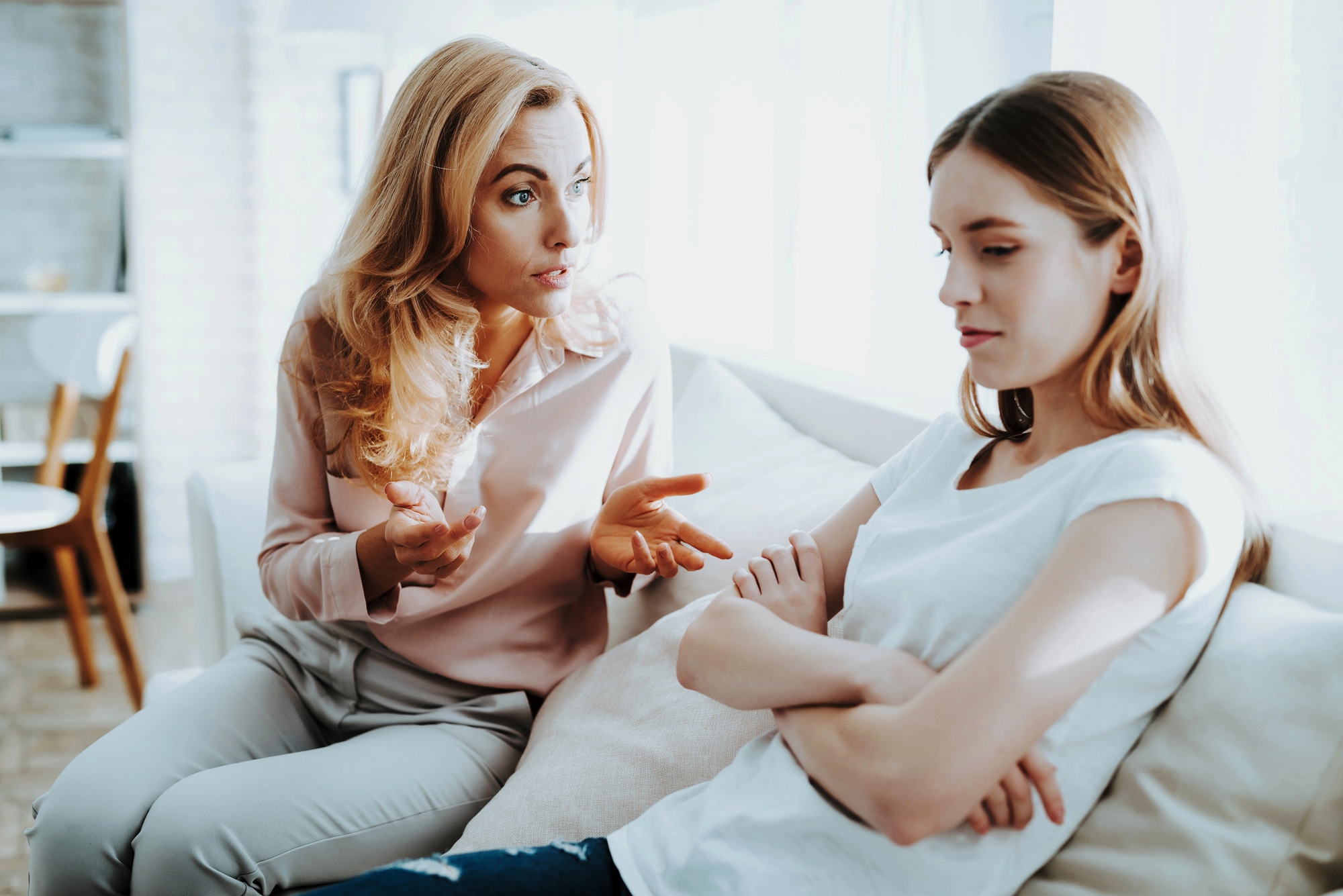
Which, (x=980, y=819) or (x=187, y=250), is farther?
(x=187, y=250)

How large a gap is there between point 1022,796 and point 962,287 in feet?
1.28

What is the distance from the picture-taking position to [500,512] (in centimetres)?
135

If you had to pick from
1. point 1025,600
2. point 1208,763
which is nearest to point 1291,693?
point 1208,763

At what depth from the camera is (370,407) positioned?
1.29 m

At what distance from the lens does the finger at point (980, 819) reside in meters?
0.74

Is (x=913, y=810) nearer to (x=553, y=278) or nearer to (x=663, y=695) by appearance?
(x=663, y=695)

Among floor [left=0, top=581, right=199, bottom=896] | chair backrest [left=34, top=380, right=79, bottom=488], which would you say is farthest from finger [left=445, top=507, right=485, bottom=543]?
chair backrest [left=34, top=380, right=79, bottom=488]

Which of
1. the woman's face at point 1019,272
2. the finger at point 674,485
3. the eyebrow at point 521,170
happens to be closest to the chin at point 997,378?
the woman's face at point 1019,272

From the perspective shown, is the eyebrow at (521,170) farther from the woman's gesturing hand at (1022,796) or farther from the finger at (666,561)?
the woman's gesturing hand at (1022,796)

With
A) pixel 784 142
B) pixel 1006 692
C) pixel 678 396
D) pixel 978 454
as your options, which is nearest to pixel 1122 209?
pixel 978 454

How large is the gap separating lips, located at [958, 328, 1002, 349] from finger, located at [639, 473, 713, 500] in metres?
0.40

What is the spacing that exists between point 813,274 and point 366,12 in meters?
1.49

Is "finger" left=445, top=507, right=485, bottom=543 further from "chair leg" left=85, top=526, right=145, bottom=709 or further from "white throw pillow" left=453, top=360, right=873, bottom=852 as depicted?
"chair leg" left=85, top=526, right=145, bottom=709

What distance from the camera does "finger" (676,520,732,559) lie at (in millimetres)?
1209
